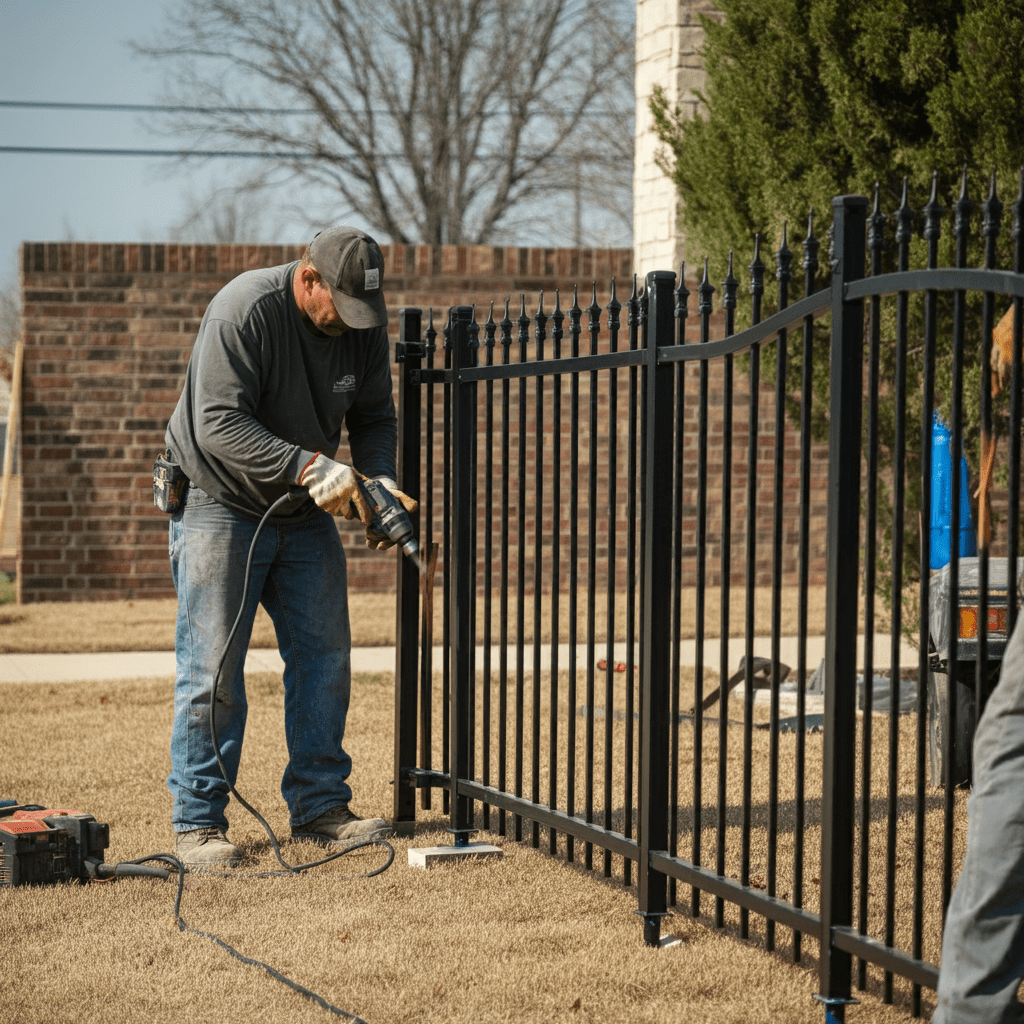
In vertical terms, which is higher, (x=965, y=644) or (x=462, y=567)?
(x=462, y=567)

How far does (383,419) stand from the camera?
16.2 ft

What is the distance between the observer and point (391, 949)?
3.63m

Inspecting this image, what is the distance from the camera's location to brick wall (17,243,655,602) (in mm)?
10633

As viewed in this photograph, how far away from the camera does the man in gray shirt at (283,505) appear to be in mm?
4359

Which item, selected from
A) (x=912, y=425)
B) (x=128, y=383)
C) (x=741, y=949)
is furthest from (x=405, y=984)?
(x=128, y=383)

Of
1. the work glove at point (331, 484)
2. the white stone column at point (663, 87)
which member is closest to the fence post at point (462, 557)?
the work glove at point (331, 484)

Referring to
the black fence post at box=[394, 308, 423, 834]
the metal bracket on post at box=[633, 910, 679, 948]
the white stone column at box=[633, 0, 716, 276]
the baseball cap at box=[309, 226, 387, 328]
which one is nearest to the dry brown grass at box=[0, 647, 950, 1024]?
the metal bracket on post at box=[633, 910, 679, 948]

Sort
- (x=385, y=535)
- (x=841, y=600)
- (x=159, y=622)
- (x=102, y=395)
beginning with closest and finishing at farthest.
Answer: (x=841, y=600), (x=385, y=535), (x=159, y=622), (x=102, y=395)

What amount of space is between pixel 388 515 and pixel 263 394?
67 centimetres

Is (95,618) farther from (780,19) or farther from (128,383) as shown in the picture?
(780,19)

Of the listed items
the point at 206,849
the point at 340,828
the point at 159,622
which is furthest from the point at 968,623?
the point at 159,622

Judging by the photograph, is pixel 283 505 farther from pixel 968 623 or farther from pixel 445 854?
pixel 968 623

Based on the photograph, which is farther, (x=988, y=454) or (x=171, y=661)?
(x=171, y=661)

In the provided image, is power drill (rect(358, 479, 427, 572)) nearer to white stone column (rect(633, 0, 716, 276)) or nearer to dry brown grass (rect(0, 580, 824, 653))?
dry brown grass (rect(0, 580, 824, 653))
